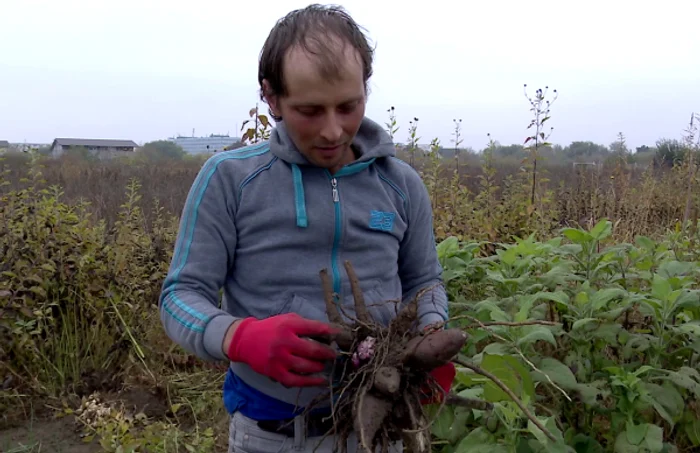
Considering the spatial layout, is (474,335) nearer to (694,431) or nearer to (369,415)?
(369,415)

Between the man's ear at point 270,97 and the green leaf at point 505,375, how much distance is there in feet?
2.62

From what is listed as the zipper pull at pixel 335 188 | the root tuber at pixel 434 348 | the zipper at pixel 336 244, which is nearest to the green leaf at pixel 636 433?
the root tuber at pixel 434 348

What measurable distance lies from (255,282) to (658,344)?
1392 mm

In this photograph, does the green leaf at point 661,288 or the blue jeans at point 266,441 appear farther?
the green leaf at point 661,288

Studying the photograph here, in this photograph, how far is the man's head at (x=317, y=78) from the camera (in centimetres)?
137

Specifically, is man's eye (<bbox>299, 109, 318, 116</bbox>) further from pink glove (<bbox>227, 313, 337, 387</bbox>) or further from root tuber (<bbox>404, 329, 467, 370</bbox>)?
root tuber (<bbox>404, 329, 467, 370</bbox>)

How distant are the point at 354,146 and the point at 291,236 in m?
0.32

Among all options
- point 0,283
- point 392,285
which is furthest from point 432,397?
point 0,283

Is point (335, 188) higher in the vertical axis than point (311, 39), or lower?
lower

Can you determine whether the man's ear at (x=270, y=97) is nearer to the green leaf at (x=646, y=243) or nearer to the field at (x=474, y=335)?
the field at (x=474, y=335)

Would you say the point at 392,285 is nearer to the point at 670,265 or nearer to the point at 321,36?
the point at 321,36

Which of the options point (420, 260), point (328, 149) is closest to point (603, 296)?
point (420, 260)

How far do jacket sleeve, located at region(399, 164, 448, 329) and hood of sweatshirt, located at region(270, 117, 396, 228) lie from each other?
5.5 inches

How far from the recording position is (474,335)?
2.06m
